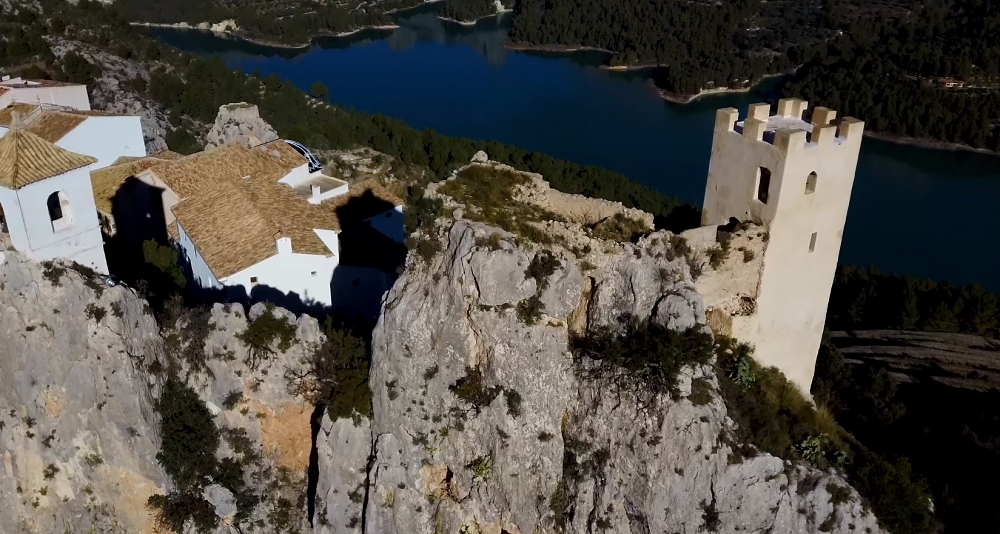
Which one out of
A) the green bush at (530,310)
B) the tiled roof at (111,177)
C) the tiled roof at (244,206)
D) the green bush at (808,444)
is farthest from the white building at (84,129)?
the green bush at (808,444)

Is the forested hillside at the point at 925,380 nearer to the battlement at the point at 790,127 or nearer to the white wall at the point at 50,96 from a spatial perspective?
the battlement at the point at 790,127

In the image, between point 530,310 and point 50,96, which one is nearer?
point 530,310

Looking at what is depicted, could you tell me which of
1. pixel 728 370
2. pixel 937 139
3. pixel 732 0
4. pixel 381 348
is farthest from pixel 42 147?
pixel 732 0

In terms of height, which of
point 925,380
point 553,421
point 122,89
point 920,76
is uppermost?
point 122,89

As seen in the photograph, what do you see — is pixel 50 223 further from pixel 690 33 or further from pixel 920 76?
pixel 690 33

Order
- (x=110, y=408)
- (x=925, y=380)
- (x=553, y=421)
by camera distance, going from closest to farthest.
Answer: (x=553, y=421), (x=110, y=408), (x=925, y=380)

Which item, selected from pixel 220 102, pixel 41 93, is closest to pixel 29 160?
pixel 41 93

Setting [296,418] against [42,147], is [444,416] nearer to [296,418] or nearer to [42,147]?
[296,418]

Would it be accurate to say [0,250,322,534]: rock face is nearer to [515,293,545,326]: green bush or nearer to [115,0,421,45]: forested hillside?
[515,293,545,326]: green bush
